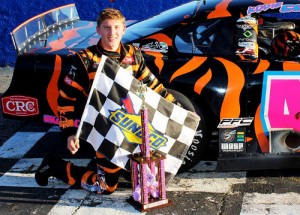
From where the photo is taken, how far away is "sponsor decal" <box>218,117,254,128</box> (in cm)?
404

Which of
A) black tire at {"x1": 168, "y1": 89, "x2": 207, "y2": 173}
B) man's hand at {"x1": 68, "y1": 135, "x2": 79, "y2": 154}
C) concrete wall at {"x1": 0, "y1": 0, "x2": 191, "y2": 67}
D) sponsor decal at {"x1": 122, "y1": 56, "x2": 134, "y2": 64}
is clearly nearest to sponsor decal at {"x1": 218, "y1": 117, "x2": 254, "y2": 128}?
black tire at {"x1": 168, "y1": 89, "x2": 207, "y2": 173}

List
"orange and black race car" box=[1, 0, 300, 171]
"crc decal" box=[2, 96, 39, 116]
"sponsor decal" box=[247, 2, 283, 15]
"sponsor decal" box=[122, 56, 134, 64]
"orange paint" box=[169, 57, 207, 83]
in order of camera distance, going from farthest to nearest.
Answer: "crc decal" box=[2, 96, 39, 116] → "sponsor decal" box=[247, 2, 283, 15] → "orange paint" box=[169, 57, 207, 83] → "orange and black race car" box=[1, 0, 300, 171] → "sponsor decal" box=[122, 56, 134, 64]

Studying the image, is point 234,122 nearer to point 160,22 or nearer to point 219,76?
point 219,76

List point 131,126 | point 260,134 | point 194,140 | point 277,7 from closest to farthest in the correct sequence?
point 131,126
point 260,134
point 194,140
point 277,7

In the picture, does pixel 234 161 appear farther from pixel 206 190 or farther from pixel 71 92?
pixel 71 92

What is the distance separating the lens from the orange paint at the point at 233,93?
159 inches

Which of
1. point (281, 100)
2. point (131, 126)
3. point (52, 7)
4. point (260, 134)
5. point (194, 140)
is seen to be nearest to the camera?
point (131, 126)

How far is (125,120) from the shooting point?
377 centimetres

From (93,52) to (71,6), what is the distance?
5.48 ft

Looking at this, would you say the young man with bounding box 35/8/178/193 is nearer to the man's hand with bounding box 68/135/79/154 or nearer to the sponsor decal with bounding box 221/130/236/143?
the man's hand with bounding box 68/135/79/154

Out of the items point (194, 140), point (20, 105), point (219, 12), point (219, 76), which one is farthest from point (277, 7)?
point (20, 105)

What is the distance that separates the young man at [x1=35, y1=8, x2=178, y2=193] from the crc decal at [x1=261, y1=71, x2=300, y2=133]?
644mm

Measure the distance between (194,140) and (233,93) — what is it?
0.44m

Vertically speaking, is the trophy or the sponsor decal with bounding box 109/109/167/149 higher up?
the sponsor decal with bounding box 109/109/167/149
